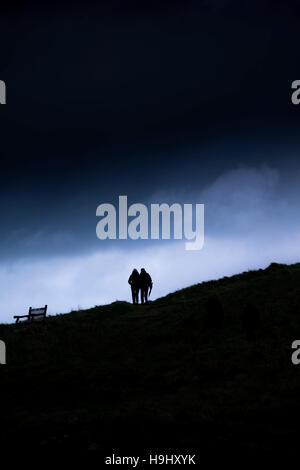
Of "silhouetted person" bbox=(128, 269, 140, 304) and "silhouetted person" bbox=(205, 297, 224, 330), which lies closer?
"silhouetted person" bbox=(205, 297, 224, 330)

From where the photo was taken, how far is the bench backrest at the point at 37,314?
26250 mm

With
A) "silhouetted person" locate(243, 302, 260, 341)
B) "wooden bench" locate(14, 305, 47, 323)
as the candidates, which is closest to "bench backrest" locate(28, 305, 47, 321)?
"wooden bench" locate(14, 305, 47, 323)

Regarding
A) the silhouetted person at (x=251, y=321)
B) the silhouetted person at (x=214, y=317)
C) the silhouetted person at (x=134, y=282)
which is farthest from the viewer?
the silhouetted person at (x=134, y=282)

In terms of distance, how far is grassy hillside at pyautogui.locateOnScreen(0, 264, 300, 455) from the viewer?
895cm

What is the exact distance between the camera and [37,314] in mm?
26391

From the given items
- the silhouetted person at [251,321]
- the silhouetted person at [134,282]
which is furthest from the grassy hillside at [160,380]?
the silhouetted person at [134,282]

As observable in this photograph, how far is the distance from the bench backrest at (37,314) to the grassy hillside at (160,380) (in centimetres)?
68

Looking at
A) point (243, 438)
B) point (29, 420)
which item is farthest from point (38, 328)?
point (243, 438)

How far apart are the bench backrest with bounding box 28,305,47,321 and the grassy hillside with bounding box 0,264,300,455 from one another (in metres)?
0.68

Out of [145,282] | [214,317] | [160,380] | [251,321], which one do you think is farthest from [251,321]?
[145,282]

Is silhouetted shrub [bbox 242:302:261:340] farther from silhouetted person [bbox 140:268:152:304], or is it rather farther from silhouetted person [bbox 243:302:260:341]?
silhouetted person [bbox 140:268:152:304]

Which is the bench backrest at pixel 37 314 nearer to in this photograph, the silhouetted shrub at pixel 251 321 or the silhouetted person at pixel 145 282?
the silhouetted person at pixel 145 282
